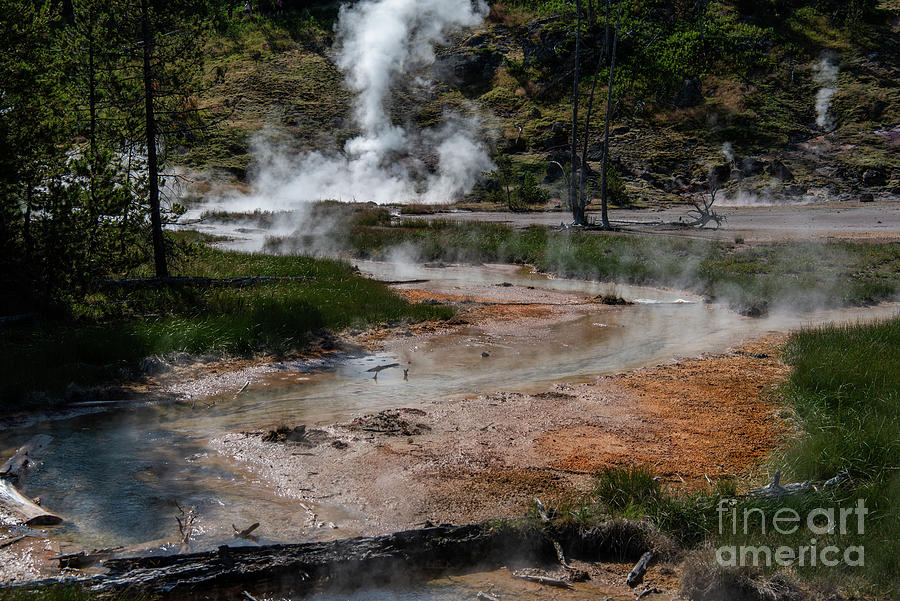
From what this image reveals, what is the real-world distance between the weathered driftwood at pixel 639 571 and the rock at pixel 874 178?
34086 millimetres

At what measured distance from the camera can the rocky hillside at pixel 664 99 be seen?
37062 millimetres

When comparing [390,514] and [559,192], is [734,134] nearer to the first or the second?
[559,192]

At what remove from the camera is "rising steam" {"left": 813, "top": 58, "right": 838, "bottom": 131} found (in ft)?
129

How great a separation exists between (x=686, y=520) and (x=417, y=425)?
339 cm

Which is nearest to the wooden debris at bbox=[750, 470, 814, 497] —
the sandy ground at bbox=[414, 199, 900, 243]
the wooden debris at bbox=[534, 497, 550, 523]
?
the wooden debris at bbox=[534, 497, 550, 523]

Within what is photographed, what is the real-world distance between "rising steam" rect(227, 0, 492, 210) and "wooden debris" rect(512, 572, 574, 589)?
35.7 meters

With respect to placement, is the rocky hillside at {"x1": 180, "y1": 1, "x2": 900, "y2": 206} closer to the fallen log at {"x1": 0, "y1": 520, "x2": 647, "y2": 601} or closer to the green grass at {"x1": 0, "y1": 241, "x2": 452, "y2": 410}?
the green grass at {"x1": 0, "y1": 241, "x2": 452, "y2": 410}

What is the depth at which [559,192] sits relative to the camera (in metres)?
40.2

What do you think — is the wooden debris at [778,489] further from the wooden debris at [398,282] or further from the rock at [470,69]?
the rock at [470,69]

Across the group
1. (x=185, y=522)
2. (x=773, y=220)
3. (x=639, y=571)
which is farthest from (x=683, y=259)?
(x=185, y=522)

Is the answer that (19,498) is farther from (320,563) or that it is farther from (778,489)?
(778,489)

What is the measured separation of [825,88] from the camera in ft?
135

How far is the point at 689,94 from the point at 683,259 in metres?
26.2

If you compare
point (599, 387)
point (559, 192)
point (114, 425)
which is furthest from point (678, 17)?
point (114, 425)
